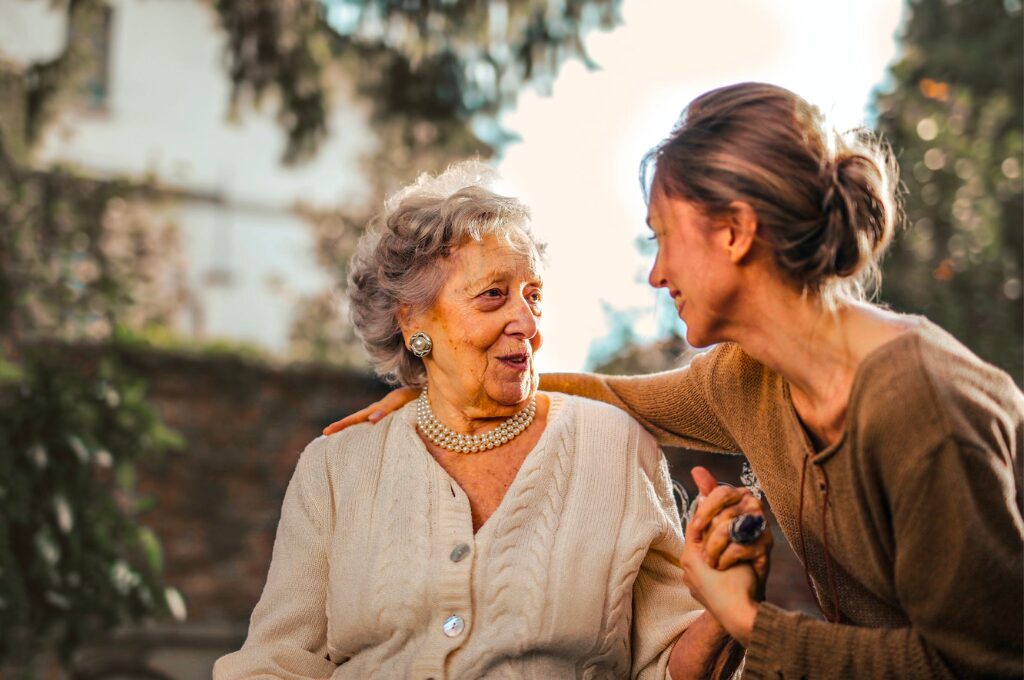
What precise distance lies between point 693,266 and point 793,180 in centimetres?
25

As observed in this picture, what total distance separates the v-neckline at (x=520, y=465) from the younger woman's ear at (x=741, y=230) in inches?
29.9

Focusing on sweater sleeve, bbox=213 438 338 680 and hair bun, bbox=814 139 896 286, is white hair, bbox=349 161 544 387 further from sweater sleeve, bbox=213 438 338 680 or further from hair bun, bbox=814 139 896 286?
hair bun, bbox=814 139 896 286

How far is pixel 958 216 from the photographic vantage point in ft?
18.6

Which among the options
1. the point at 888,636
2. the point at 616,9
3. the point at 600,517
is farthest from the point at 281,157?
the point at 888,636

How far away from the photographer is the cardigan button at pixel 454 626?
2.46m

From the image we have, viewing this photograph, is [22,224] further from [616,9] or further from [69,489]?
[616,9]

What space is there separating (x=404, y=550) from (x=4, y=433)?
9.59 feet

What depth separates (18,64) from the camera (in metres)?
5.75

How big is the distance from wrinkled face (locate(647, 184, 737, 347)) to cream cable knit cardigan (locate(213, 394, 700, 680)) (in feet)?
1.72

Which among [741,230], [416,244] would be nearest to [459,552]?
[416,244]

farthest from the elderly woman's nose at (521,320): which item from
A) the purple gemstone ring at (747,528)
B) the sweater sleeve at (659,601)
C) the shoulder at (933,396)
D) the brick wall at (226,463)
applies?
the brick wall at (226,463)

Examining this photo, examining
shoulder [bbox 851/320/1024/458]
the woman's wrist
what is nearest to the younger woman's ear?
shoulder [bbox 851/320/1024/458]

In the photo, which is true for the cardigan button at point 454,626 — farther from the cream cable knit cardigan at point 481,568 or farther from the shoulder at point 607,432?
the shoulder at point 607,432

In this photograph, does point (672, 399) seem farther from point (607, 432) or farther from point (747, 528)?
point (747, 528)
